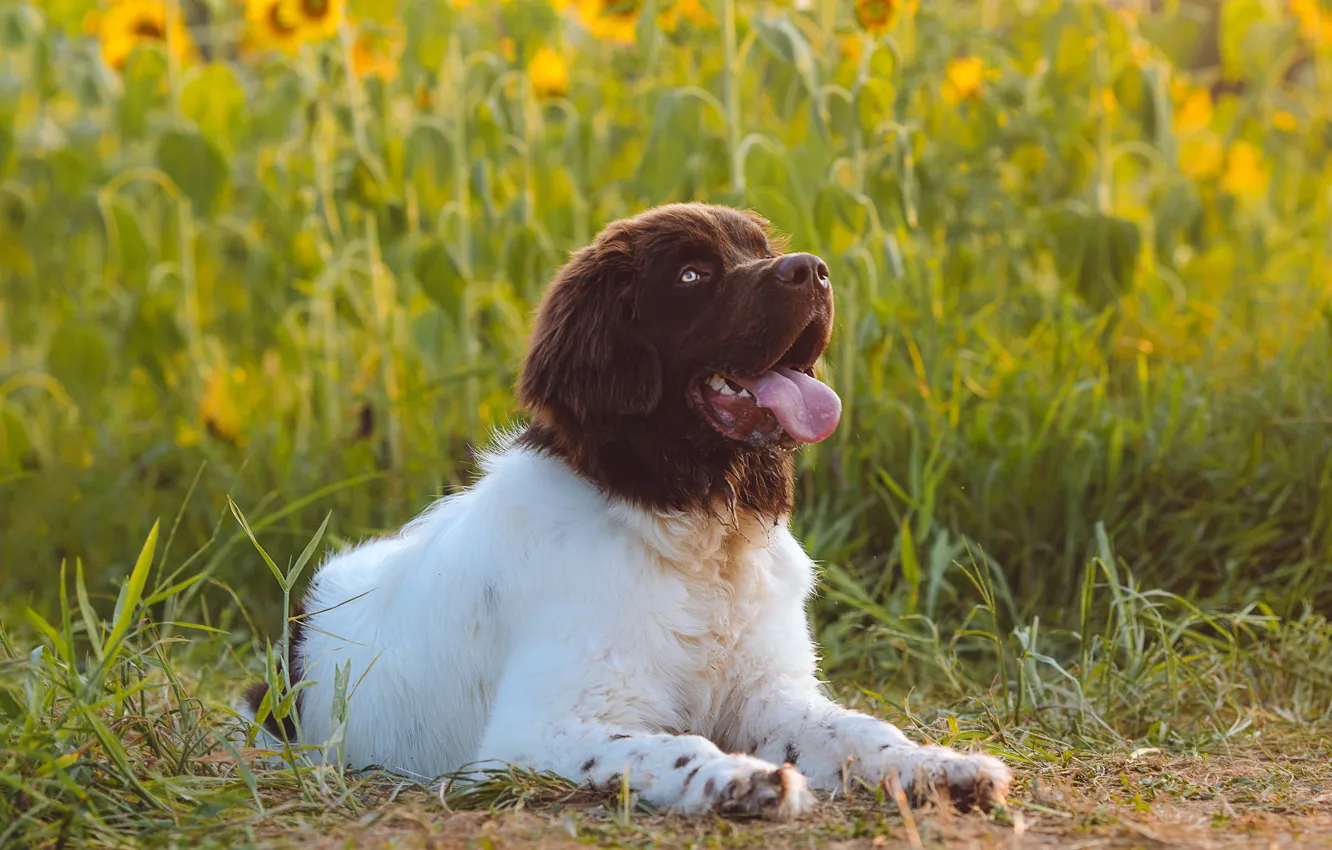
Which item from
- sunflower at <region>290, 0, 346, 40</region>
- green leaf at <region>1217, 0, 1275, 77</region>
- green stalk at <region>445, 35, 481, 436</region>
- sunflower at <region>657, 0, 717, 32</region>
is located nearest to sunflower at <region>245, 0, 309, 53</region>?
sunflower at <region>290, 0, 346, 40</region>

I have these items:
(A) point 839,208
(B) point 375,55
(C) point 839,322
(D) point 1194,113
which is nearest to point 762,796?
(C) point 839,322

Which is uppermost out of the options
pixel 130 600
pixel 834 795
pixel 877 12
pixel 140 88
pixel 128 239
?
pixel 877 12

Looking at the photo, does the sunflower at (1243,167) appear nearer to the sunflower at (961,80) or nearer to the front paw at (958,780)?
the sunflower at (961,80)

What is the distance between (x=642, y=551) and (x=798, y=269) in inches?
25.1

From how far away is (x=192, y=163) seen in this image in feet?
17.5

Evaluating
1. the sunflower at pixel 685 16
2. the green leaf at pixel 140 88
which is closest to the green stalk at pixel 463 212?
A: the sunflower at pixel 685 16

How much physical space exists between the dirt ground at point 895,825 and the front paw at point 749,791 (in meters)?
0.02

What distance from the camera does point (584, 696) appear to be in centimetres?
285

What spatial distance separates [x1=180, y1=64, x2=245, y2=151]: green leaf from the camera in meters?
5.77

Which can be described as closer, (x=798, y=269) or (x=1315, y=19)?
(x=798, y=269)

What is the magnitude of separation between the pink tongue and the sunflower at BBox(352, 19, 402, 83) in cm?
314

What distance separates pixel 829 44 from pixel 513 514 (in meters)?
2.76

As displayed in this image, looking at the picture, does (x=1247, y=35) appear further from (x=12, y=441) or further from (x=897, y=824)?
(x=12, y=441)

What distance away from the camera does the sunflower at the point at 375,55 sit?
19.3ft
